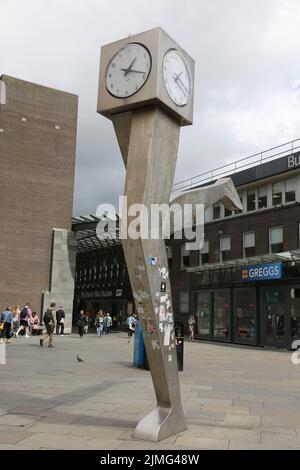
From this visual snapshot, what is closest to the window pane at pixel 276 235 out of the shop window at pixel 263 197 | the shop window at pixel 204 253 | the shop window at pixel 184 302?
the shop window at pixel 263 197

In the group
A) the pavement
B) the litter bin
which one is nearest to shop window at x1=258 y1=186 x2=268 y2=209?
the pavement

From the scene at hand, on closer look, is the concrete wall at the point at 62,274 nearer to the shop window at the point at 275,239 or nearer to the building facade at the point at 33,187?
the building facade at the point at 33,187

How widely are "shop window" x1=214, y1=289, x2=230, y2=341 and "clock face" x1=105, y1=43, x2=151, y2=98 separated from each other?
23874 millimetres

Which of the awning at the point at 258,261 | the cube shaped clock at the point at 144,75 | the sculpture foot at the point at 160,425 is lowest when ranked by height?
the sculpture foot at the point at 160,425

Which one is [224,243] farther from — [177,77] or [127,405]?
[177,77]

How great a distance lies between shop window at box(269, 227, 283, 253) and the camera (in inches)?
1103

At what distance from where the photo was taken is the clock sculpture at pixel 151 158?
6.57 m

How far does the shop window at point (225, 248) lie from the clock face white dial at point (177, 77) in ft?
81.9

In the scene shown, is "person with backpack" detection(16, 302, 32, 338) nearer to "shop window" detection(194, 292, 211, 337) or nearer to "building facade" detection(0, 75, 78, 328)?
"building facade" detection(0, 75, 78, 328)

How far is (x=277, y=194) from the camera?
94.3 feet

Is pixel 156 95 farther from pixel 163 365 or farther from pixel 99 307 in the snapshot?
pixel 99 307

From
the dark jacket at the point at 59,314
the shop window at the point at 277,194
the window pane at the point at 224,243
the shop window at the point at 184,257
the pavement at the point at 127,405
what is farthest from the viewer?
the shop window at the point at 184,257

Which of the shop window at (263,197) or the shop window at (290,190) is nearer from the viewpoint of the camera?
the shop window at (290,190)

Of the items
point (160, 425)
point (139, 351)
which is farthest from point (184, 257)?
point (160, 425)
